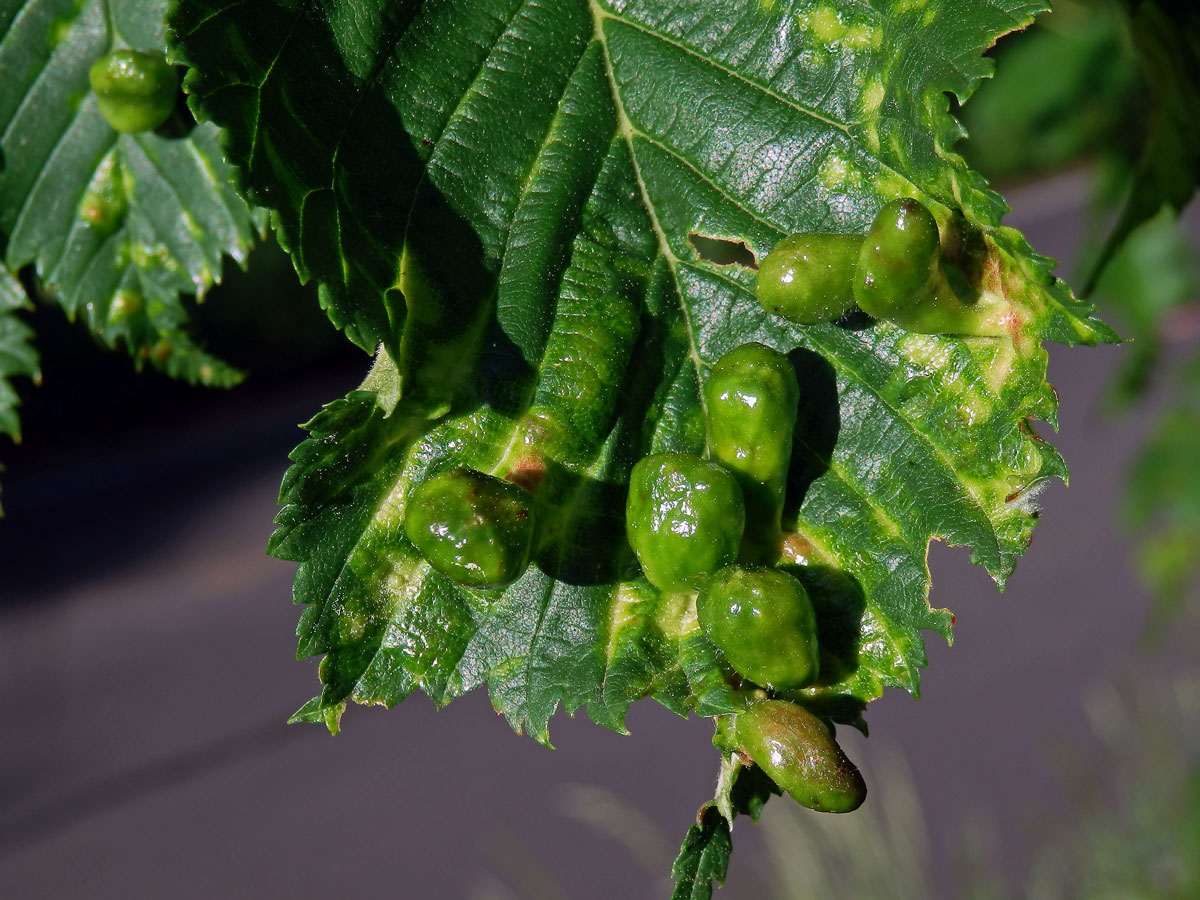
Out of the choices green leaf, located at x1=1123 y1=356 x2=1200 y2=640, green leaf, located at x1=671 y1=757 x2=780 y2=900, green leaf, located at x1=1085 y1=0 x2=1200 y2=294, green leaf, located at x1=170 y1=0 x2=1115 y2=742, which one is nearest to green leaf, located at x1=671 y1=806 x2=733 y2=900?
green leaf, located at x1=671 y1=757 x2=780 y2=900

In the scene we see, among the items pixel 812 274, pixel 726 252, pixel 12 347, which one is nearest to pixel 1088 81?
pixel 726 252

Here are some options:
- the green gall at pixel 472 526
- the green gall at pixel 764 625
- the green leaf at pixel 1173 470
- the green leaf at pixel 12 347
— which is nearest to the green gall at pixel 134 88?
the green leaf at pixel 12 347

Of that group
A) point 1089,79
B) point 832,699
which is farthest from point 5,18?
point 1089,79

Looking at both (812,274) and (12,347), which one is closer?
(812,274)

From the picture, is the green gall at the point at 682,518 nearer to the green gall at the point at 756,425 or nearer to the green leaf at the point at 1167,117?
the green gall at the point at 756,425

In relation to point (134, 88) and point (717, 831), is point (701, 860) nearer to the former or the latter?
point (717, 831)

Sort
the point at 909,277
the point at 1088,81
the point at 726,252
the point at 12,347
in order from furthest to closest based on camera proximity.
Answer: the point at 1088,81 < the point at 12,347 < the point at 726,252 < the point at 909,277

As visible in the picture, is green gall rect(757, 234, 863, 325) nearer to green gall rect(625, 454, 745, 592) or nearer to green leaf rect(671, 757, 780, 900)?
green gall rect(625, 454, 745, 592)

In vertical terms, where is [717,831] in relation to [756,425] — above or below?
below
